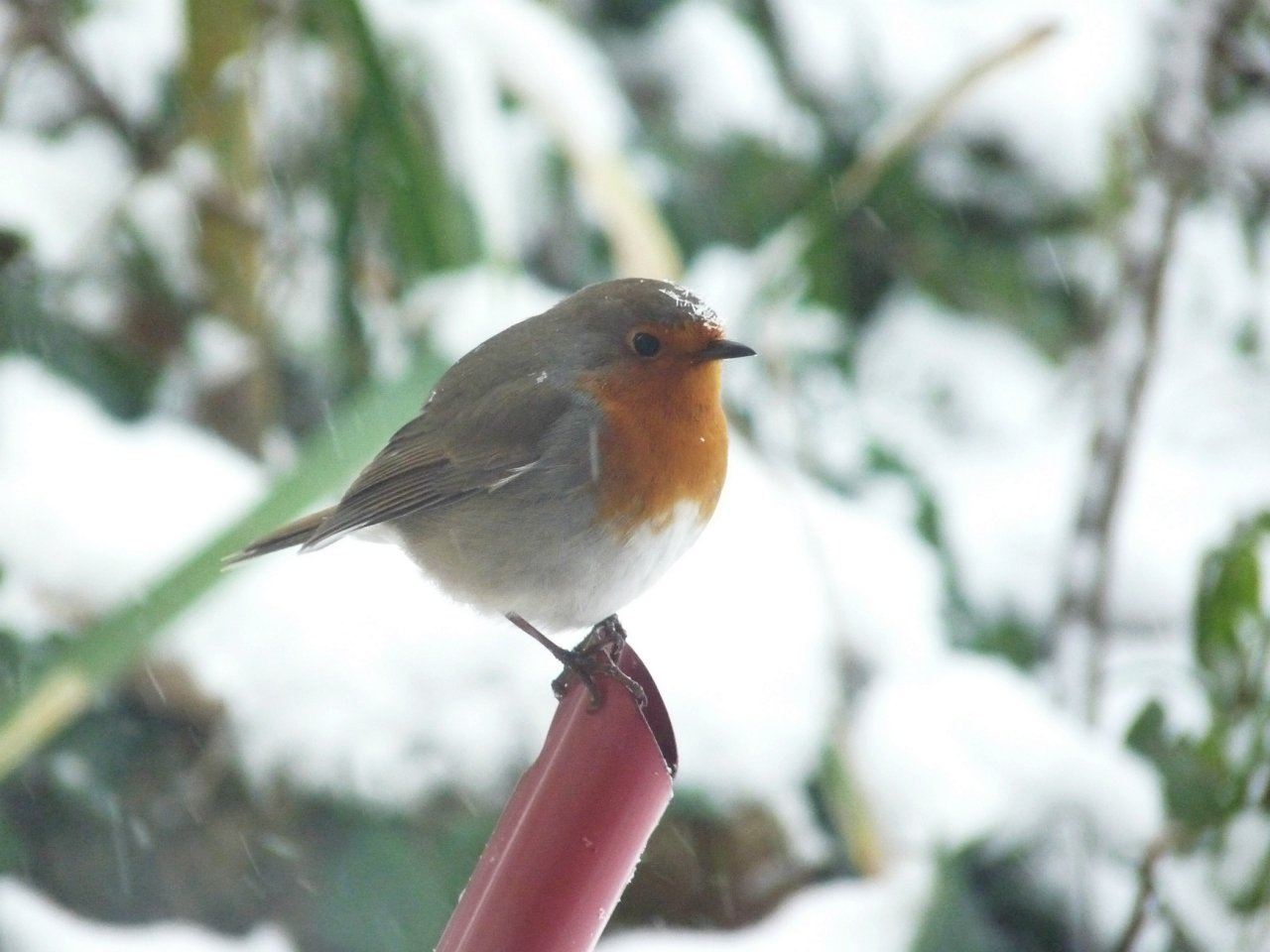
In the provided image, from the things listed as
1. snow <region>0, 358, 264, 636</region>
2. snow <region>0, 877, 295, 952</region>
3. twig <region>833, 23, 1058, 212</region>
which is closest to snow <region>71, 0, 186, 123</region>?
snow <region>0, 358, 264, 636</region>

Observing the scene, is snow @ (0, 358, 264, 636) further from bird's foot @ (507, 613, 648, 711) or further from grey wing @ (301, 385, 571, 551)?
bird's foot @ (507, 613, 648, 711)

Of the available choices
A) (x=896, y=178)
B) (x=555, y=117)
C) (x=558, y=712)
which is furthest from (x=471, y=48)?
(x=558, y=712)

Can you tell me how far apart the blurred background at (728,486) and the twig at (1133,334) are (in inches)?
0.4

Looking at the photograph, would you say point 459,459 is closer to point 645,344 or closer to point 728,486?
point 645,344

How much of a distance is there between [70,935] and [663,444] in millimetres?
1153

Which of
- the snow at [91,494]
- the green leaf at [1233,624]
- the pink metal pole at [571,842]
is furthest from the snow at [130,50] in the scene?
the pink metal pole at [571,842]

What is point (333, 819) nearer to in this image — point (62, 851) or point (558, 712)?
point (62, 851)

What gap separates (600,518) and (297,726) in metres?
0.90

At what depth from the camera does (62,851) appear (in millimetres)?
2260

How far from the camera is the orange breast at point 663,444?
1.51m

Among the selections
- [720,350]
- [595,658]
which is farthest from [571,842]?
[720,350]

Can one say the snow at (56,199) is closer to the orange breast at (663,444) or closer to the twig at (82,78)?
the twig at (82,78)

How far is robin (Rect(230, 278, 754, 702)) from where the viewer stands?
1503 mm

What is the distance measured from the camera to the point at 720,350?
4.65 ft
